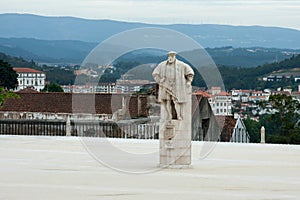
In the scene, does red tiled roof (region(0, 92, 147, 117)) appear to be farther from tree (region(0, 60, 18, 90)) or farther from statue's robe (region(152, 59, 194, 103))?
tree (region(0, 60, 18, 90))

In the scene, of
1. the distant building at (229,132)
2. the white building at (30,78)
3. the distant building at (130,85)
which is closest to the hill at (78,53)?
the distant building at (130,85)

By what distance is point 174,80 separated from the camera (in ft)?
36.6

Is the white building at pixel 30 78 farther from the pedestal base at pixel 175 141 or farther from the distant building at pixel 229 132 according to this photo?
the pedestal base at pixel 175 141

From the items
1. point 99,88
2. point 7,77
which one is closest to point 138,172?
point 99,88

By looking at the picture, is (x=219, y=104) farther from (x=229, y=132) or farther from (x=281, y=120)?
(x=281, y=120)

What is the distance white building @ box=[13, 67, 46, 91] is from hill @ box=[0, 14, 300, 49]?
17.8 feet

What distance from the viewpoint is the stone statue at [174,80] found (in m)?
11.1

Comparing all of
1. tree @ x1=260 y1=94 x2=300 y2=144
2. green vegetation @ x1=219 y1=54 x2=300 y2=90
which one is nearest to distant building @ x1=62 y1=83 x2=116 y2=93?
tree @ x1=260 y1=94 x2=300 y2=144

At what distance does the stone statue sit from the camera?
1113cm

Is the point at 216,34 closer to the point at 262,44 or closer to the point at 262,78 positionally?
the point at 262,78

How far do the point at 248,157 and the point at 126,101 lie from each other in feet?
32.6

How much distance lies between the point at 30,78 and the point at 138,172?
58011 millimetres

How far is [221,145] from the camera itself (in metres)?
16.2

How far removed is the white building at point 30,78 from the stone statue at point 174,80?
165 feet
